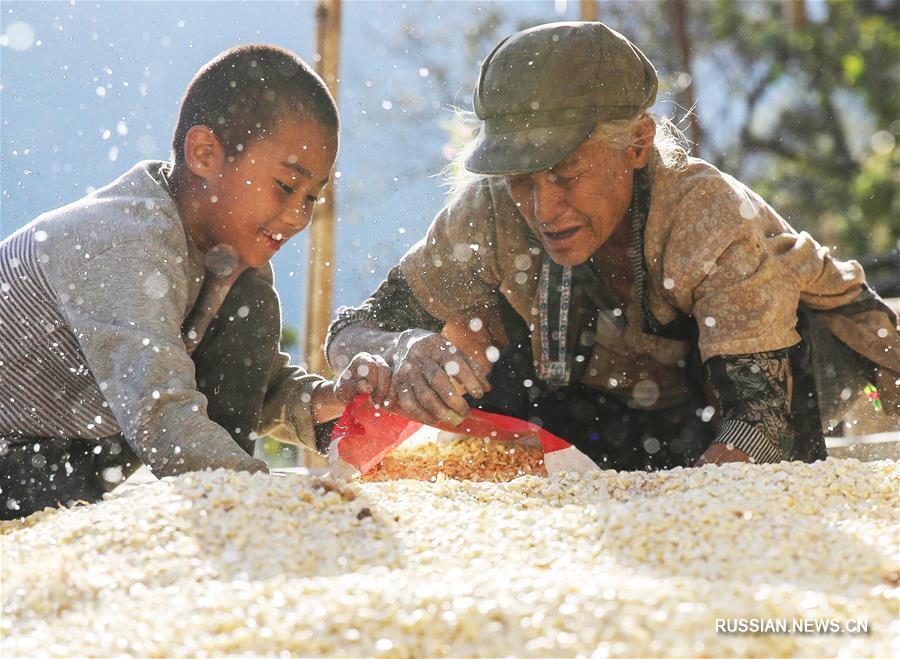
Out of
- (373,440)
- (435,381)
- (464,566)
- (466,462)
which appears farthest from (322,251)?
(464,566)

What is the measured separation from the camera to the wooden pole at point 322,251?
449cm

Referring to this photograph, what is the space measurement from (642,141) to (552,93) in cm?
31

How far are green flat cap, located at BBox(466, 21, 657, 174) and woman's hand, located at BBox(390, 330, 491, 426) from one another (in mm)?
494

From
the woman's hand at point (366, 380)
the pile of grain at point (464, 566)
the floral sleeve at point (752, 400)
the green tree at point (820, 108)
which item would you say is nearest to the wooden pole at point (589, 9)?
the floral sleeve at point (752, 400)

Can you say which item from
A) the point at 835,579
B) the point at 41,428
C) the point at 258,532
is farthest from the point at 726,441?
the point at 41,428

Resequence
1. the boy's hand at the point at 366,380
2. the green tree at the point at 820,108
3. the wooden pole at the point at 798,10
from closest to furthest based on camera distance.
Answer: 1. the boy's hand at the point at 366,380
2. the wooden pole at the point at 798,10
3. the green tree at the point at 820,108

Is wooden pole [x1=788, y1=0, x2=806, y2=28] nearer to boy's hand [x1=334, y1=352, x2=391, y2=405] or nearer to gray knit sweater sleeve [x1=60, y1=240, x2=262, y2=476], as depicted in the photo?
boy's hand [x1=334, y1=352, x2=391, y2=405]

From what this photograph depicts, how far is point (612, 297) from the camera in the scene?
279 centimetres

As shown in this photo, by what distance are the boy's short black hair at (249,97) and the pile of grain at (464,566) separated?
1127 millimetres

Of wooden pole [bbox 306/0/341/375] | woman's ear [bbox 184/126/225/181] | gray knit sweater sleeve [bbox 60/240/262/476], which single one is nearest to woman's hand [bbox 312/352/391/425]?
gray knit sweater sleeve [bbox 60/240/262/476]

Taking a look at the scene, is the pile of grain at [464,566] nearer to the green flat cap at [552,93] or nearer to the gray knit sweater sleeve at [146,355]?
the gray knit sweater sleeve at [146,355]

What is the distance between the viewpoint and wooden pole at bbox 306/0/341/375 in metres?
4.49

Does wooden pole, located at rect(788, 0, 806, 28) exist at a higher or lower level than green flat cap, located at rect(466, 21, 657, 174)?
higher

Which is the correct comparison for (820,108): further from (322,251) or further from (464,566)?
(464,566)
